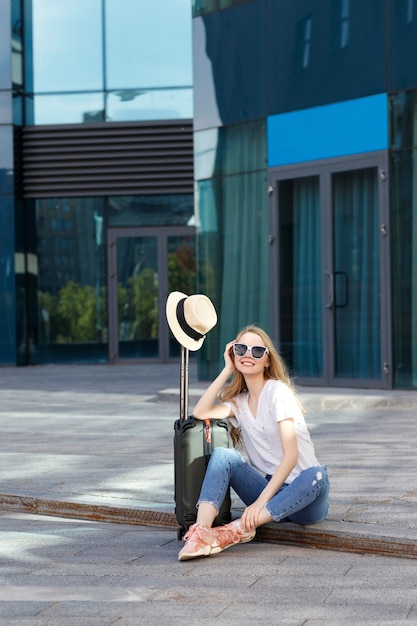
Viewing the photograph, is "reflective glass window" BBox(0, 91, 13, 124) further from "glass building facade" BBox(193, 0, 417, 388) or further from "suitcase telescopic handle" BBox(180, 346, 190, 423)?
"suitcase telescopic handle" BBox(180, 346, 190, 423)

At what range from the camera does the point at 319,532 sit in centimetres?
609

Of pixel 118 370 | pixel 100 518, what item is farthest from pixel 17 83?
pixel 100 518

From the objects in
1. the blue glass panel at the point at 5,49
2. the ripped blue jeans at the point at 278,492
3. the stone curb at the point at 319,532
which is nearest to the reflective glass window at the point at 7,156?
the blue glass panel at the point at 5,49

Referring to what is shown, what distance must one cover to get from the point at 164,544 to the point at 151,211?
1923 cm

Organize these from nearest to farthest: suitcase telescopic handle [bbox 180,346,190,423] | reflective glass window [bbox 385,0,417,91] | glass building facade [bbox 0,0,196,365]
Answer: suitcase telescopic handle [bbox 180,346,190,423]
reflective glass window [bbox 385,0,417,91]
glass building facade [bbox 0,0,196,365]

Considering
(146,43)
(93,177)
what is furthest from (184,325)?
(146,43)

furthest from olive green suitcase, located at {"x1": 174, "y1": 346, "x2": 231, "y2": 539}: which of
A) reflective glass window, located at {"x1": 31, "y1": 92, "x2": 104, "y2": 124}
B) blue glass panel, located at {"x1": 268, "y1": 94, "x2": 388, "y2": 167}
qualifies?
reflective glass window, located at {"x1": 31, "y1": 92, "x2": 104, "y2": 124}

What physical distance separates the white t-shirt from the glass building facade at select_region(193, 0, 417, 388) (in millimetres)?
8436

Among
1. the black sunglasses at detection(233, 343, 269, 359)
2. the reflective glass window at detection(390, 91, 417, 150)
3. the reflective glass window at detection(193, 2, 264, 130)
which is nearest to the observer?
the black sunglasses at detection(233, 343, 269, 359)

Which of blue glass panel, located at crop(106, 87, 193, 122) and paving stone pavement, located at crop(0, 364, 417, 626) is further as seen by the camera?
blue glass panel, located at crop(106, 87, 193, 122)

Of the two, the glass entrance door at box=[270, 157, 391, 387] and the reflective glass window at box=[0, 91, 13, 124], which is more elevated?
the reflective glass window at box=[0, 91, 13, 124]

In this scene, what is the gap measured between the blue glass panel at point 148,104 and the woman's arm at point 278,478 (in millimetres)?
19159

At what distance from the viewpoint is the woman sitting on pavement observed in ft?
19.4

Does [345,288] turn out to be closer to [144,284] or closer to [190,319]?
[190,319]
